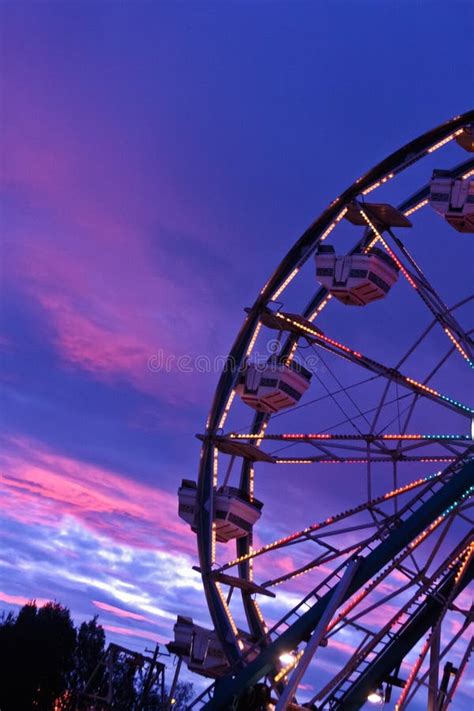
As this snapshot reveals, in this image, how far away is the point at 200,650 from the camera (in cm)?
2428

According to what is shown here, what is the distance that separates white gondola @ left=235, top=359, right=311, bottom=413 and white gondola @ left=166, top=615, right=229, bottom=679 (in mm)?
5288

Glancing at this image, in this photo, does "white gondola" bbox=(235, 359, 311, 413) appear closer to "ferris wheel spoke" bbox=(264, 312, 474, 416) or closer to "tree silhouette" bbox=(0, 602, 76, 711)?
"ferris wheel spoke" bbox=(264, 312, 474, 416)

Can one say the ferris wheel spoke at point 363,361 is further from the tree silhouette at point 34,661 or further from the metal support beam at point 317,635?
the tree silhouette at point 34,661

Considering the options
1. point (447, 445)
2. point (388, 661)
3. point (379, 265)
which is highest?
point (379, 265)

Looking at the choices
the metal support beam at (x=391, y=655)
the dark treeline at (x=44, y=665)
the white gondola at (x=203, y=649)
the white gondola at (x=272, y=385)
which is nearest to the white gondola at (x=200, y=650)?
the white gondola at (x=203, y=649)

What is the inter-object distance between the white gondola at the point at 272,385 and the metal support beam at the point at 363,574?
567 cm

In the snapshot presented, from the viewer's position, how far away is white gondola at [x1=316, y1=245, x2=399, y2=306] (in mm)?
24234

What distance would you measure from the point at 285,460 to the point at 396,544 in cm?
529

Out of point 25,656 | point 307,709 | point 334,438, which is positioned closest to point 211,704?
point 307,709

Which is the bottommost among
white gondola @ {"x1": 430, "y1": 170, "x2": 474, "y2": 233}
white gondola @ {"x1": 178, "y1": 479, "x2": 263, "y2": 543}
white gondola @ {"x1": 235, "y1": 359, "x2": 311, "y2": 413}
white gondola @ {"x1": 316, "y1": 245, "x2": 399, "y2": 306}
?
white gondola @ {"x1": 178, "y1": 479, "x2": 263, "y2": 543}

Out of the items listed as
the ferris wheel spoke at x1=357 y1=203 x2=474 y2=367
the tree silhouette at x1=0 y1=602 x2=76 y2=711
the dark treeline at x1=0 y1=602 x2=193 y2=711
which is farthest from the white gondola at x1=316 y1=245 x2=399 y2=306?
the tree silhouette at x1=0 y1=602 x2=76 y2=711

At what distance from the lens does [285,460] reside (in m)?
24.1

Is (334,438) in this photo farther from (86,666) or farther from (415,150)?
(86,666)

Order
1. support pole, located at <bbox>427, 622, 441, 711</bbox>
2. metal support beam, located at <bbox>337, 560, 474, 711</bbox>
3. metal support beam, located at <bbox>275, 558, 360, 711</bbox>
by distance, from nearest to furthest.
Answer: metal support beam, located at <bbox>275, 558, 360, 711</bbox> < support pole, located at <bbox>427, 622, 441, 711</bbox> < metal support beam, located at <bbox>337, 560, 474, 711</bbox>
